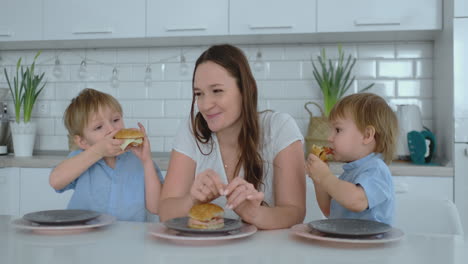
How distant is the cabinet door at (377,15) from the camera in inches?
110

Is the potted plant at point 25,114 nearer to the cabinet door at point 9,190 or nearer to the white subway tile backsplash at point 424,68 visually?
the cabinet door at point 9,190

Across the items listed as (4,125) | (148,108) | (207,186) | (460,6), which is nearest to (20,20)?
(4,125)

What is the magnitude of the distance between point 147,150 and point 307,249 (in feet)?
2.86

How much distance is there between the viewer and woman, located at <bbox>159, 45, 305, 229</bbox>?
1.56 metres

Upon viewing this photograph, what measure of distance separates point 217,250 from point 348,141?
712mm

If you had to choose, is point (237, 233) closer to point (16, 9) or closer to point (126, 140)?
point (126, 140)

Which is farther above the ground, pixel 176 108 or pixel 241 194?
pixel 176 108

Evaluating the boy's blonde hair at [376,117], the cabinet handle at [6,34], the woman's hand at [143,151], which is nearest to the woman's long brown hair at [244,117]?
the woman's hand at [143,151]

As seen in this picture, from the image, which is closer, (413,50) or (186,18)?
(186,18)

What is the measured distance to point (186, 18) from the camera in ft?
9.95

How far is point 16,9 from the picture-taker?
326 cm

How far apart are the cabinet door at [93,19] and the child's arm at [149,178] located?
4.90ft

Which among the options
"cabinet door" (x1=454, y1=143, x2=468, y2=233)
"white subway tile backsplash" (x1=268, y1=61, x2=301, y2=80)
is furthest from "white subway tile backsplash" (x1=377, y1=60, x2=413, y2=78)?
"cabinet door" (x1=454, y1=143, x2=468, y2=233)

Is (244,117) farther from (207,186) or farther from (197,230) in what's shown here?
(197,230)
